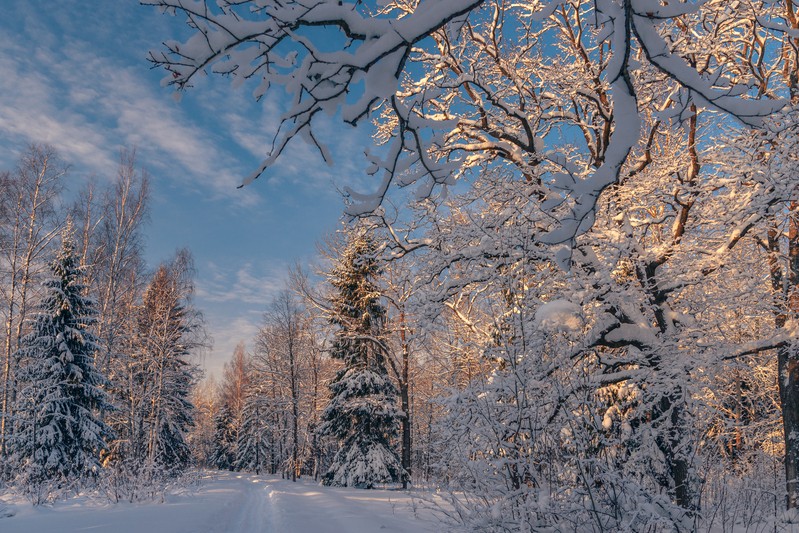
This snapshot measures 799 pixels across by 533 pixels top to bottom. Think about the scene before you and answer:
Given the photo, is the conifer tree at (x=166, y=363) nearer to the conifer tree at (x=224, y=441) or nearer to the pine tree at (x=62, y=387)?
the pine tree at (x=62, y=387)

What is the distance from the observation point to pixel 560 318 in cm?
442

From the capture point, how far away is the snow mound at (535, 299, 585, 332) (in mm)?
4340

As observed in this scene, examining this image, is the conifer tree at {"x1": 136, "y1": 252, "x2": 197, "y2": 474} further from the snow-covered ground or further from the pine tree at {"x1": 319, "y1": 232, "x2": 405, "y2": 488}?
the snow-covered ground

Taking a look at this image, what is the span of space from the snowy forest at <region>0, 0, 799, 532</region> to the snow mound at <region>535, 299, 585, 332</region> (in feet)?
0.09

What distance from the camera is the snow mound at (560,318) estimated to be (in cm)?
434

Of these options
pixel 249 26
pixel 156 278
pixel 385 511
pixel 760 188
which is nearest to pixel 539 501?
→ pixel 249 26

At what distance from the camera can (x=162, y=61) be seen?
7.52ft

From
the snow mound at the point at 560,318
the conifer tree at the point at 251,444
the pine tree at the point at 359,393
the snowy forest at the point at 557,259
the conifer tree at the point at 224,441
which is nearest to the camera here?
the snowy forest at the point at 557,259

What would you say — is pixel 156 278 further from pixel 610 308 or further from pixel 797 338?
pixel 797 338

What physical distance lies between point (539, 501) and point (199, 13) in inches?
149

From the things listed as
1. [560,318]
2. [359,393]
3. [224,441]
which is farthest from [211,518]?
[224,441]

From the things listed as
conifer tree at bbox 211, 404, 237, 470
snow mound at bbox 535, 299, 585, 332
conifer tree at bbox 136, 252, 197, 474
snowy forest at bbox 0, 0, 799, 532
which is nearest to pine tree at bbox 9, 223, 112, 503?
snowy forest at bbox 0, 0, 799, 532

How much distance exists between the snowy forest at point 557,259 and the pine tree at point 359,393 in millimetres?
894

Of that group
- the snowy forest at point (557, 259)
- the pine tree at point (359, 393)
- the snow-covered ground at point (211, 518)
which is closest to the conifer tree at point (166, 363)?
the snowy forest at point (557, 259)
